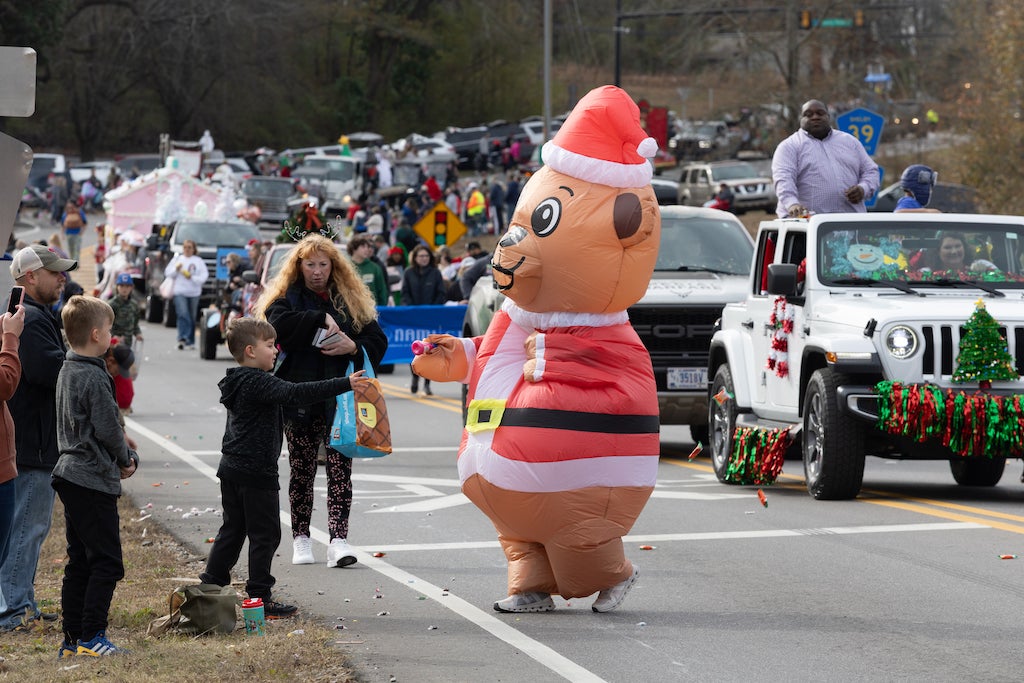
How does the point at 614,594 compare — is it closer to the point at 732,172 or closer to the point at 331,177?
the point at 732,172

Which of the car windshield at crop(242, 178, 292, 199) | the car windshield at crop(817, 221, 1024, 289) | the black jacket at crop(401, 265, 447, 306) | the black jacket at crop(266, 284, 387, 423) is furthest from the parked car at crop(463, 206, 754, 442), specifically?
the car windshield at crop(242, 178, 292, 199)

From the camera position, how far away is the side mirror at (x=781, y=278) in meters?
11.8

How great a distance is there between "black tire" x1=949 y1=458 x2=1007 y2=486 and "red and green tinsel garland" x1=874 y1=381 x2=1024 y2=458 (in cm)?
180

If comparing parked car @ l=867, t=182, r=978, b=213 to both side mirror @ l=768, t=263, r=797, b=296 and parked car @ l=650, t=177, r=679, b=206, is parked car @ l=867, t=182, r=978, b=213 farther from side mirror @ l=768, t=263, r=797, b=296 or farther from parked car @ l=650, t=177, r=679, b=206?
side mirror @ l=768, t=263, r=797, b=296

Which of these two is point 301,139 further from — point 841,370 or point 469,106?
point 841,370

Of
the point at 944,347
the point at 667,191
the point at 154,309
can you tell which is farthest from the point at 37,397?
the point at 667,191

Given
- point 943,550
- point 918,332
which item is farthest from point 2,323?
point 918,332

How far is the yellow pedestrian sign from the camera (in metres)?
32.5

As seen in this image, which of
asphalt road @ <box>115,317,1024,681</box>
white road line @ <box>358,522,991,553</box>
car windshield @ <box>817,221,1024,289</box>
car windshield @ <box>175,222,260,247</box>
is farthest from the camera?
car windshield @ <box>175,222,260,247</box>

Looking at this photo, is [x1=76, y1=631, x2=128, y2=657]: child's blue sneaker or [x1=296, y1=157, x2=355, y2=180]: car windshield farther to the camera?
[x1=296, y1=157, x2=355, y2=180]: car windshield

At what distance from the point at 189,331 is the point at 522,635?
22.3 meters

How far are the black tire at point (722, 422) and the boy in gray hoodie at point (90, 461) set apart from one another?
6.61 m

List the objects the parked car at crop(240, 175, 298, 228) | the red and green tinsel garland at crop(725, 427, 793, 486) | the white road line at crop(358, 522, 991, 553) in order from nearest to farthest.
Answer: the white road line at crop(358, 522, 991, 553) < the red and green tinsel garland at crop(725, 427, 793, 486) < the parked car at crop(240, 175, 298, 228)

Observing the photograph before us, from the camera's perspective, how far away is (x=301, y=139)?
88188 mm
